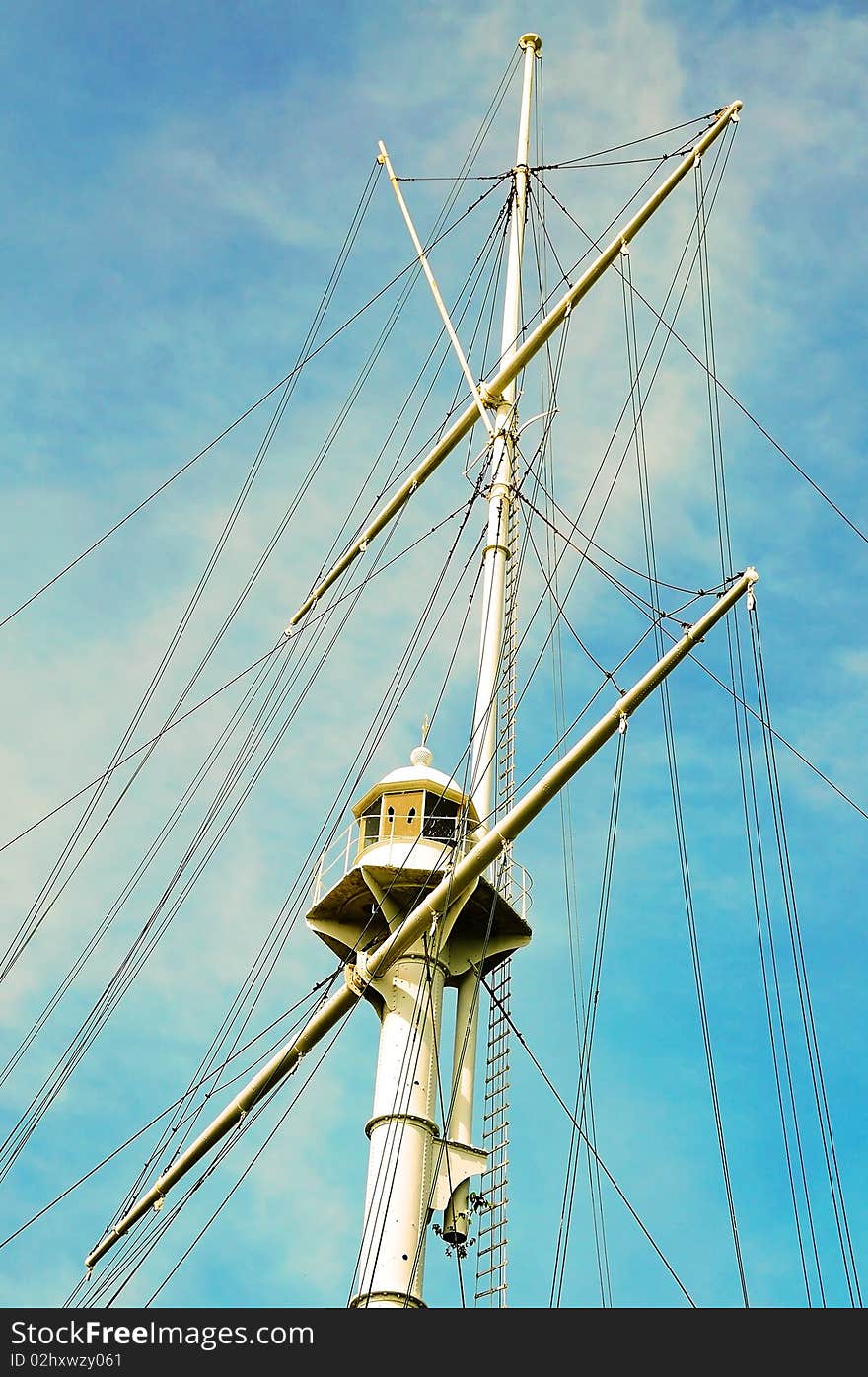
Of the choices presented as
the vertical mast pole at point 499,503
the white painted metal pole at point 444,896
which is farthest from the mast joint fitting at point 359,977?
the vertical mast pole at point 499,503

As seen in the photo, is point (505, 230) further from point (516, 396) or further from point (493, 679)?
point (493, 679)

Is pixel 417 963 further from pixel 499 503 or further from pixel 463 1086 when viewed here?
pixel 499 503

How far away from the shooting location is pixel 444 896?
19000mm

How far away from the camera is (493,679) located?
74.5 feet

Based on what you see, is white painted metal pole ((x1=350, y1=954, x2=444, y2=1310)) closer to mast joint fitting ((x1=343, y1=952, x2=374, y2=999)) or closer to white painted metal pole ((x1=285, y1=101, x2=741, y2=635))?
mast joint fitting ((x1=343, y1=952, x2=374, y2=999))

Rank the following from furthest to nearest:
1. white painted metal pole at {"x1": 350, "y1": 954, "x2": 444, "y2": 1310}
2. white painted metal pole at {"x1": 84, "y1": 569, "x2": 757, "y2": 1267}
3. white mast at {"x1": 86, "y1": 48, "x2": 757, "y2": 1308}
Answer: white painted metal pole at {"x1": 84, "y1": 569, "x2": 757, "y2": 1267}
white mast at {"x1": 86, "y1": 48, "x2": 757, "y2": 1308}
white painted metal pole at {"x1": 350, "y1": 954, "x2": 444, "y2": 1310}

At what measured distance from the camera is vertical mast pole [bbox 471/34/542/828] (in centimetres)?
2156

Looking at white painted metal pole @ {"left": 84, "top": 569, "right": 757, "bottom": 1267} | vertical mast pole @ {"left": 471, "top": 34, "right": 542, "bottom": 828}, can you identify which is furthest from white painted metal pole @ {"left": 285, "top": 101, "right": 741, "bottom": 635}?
white painted metal pole @ {"left": 84, "top": 569, "right": 757, "bottom": 1267}

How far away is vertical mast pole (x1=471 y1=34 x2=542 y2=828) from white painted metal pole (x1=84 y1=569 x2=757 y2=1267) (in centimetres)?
116

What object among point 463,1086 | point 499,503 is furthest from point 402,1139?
point 499,503

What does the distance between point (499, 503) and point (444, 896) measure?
7993 millimetres
